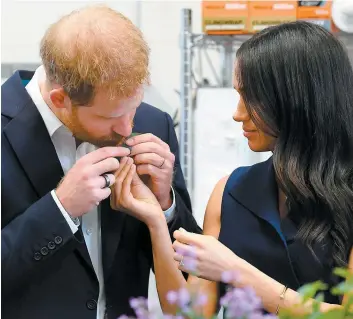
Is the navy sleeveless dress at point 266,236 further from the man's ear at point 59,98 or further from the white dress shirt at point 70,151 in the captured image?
the man's ear at point 59,98

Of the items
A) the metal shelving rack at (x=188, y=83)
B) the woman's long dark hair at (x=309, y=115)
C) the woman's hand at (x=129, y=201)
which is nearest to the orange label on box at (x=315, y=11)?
the metal shelving rack at (x=188, y=83)

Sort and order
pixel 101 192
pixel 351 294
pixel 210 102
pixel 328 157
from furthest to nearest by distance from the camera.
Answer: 1. pixel 210 102
2. pixel 328 157
3. pixel 101 192
4. pixel 351 294

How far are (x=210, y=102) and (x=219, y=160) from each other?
25 centimetres

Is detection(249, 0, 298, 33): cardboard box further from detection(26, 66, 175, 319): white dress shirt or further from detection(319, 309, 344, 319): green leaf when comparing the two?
detection(319, 309, 344, 319): green leaf

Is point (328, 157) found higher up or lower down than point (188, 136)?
higher up

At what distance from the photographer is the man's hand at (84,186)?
1137 millimetres

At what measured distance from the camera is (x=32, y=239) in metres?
1.13

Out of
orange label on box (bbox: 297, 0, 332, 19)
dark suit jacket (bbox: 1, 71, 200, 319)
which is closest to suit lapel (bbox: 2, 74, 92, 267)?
dark suit jacket (bbox: 1, 71, 200, 319)

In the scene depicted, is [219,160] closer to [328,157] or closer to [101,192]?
[328,157]

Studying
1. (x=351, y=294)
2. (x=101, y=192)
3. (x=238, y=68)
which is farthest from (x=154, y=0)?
(x=351, y=294)

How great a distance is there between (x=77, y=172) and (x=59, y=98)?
159mm

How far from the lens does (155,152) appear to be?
50.7 inches

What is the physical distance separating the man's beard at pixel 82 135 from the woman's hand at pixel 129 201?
0.05 metres

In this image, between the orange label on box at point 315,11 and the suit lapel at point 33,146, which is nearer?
the suit lapel at point 33,146
